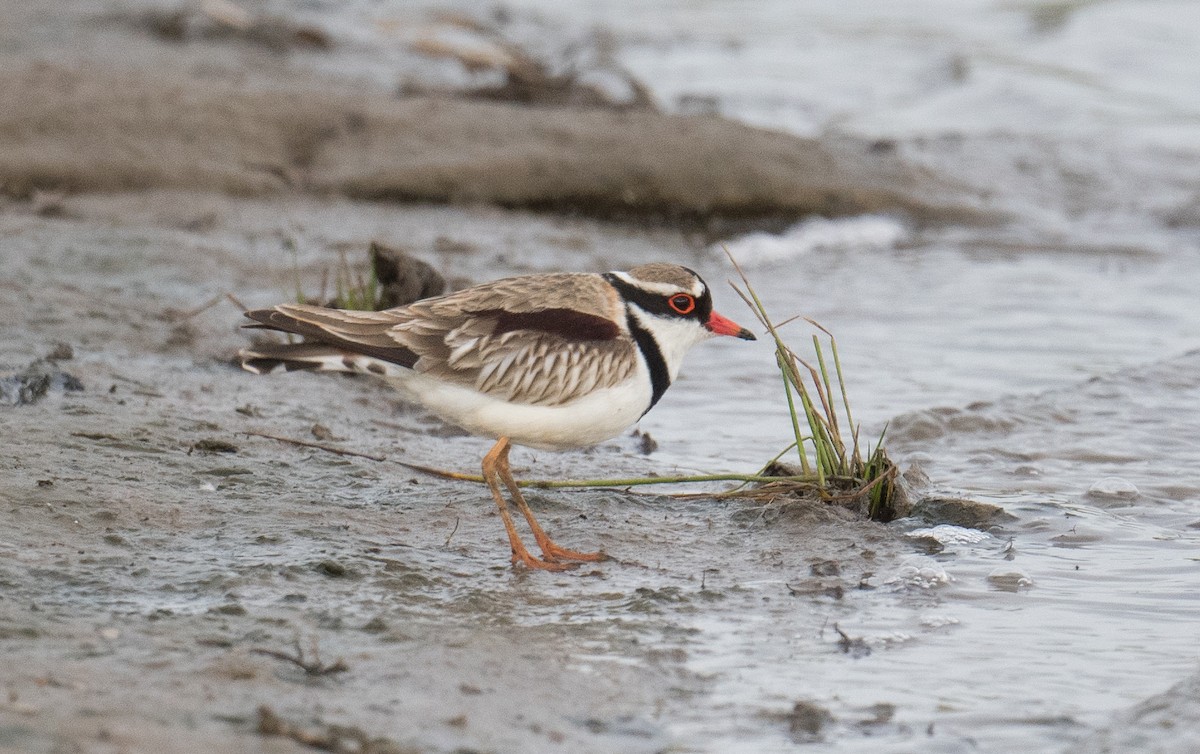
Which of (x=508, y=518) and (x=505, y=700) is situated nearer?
(x=505, y=700)

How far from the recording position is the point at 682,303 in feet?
19.5

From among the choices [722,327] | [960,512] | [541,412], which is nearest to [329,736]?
[541,412]

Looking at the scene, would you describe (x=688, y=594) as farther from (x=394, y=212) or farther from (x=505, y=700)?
(x=394, y=212)

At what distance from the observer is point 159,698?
3.91 metres

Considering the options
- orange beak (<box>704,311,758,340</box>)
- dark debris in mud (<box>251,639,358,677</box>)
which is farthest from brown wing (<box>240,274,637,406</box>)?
dark debris in mud (<box>251,639,358,677</box>)

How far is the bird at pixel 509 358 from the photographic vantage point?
18.1 ft

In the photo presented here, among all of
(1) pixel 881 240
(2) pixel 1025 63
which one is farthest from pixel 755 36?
(1) pixel 881 240

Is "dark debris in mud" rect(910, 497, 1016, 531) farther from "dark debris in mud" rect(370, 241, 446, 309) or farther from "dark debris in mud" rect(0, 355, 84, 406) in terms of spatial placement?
"dark debris in mud" rect(0, 355, 84, 406)

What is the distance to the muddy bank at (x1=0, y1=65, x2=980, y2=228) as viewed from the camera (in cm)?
1019

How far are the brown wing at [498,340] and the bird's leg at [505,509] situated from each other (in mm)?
226

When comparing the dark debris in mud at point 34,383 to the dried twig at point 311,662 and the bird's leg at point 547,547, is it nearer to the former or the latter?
the bird's leg at point 547,547

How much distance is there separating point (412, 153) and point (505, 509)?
5.81m

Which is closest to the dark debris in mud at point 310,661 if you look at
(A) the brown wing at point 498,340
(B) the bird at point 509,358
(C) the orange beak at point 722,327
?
(B) the bird at point 509,358

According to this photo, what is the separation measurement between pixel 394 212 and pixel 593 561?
5.49 m
